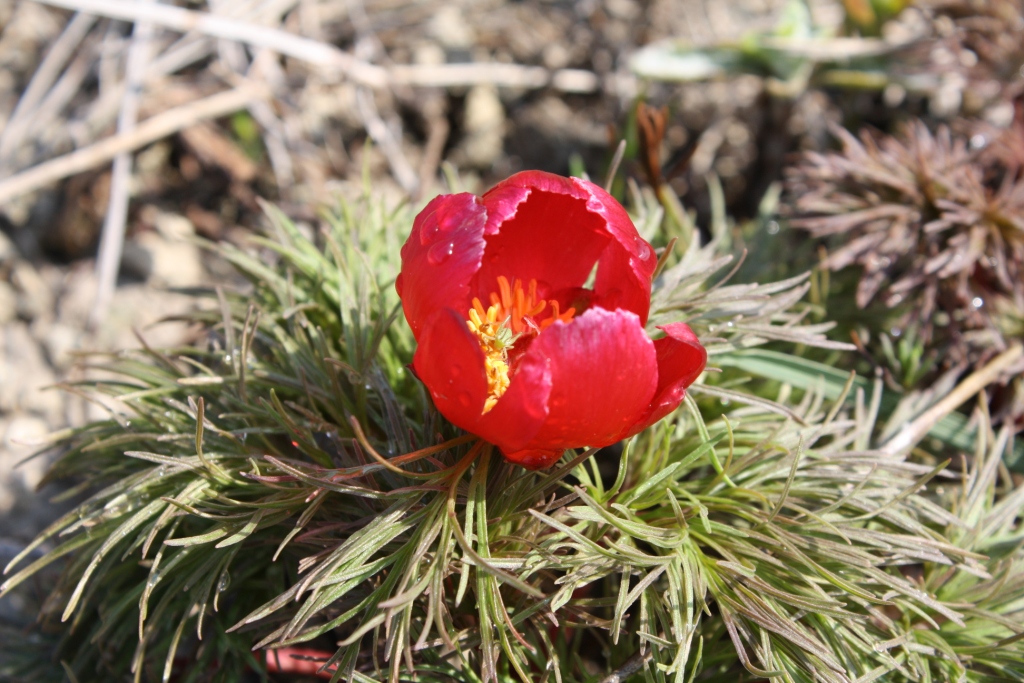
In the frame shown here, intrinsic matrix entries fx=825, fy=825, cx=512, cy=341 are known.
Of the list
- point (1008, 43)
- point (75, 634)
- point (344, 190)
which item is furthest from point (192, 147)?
point (1008, 43)

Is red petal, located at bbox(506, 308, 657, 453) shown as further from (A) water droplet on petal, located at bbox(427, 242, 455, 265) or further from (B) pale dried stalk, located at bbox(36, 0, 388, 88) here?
(B) pale dried stalk, located at bbox(36, 0, 388, 88)

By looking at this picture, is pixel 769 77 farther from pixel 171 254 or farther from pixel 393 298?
pixel 171 254

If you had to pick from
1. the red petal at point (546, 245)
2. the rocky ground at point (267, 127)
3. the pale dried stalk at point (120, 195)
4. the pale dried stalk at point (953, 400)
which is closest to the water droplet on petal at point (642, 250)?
the red petal at point (546, 245)

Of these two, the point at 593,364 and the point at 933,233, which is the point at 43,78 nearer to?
the point at 593,364

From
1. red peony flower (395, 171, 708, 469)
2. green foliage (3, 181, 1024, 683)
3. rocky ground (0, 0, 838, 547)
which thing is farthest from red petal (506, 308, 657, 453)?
rocky ground (0, 0, 838, 547)

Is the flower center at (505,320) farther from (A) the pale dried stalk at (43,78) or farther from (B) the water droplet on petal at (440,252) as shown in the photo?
(A) the pale dried stalk at (43,78)

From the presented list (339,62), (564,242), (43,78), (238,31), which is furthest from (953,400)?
(43,78)

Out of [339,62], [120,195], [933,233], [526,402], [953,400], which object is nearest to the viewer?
[526,402]
